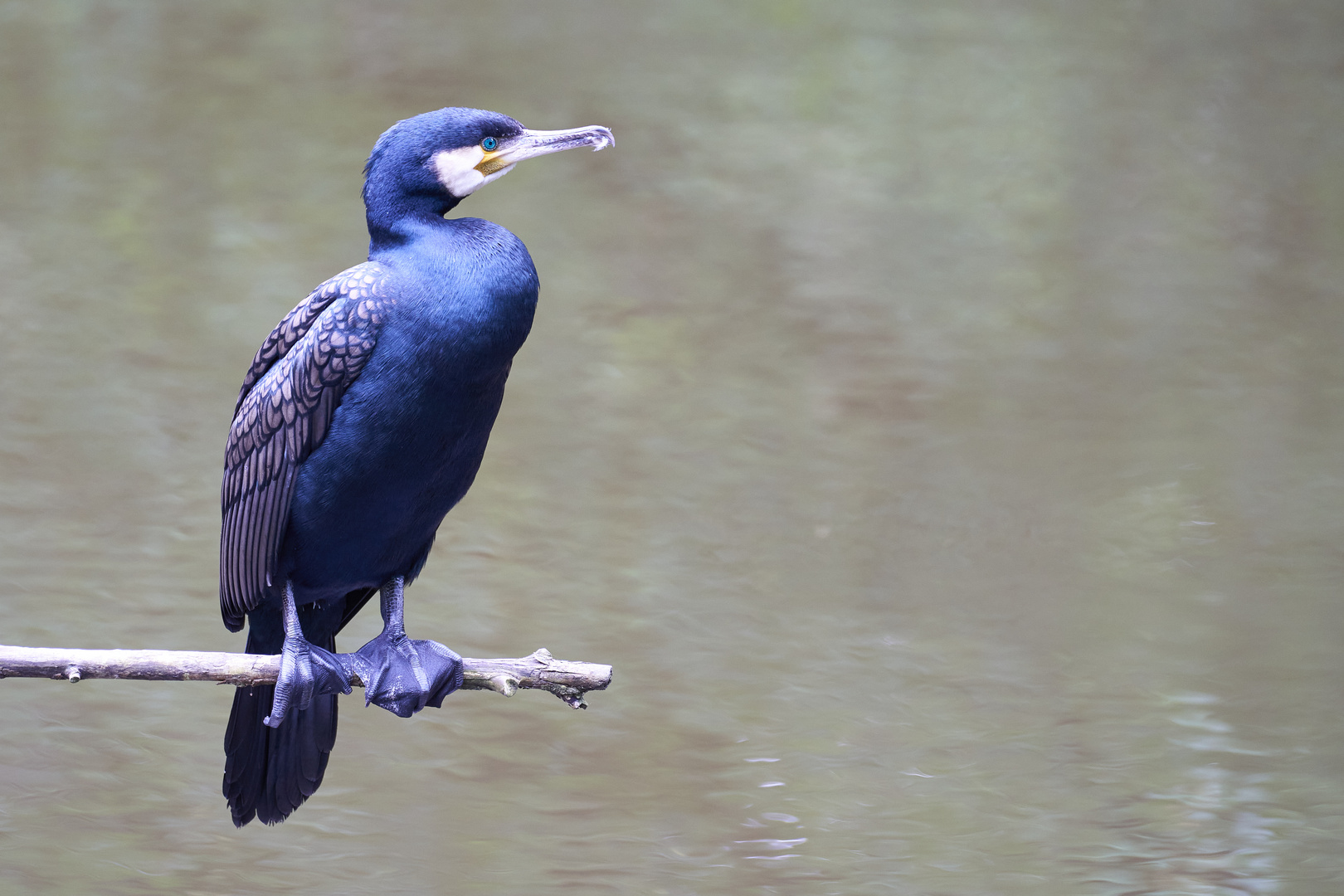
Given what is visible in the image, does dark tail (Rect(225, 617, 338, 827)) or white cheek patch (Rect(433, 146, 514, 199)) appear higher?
white cheek patch (Rect(433, 146, 514, 199))

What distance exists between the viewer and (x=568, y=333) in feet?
19.2

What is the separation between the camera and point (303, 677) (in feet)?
7.32

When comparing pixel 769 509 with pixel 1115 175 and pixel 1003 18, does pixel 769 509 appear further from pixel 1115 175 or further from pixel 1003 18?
pixel 1003 18

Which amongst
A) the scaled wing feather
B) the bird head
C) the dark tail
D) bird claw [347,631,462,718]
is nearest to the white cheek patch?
the bird head

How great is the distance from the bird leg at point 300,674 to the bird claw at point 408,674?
0.04m

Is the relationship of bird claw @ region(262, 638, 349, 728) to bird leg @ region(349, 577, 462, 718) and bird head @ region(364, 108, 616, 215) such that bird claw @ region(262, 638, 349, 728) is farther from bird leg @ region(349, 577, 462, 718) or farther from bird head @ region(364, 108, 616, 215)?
bird head @ region(364, 108, 616, 215)

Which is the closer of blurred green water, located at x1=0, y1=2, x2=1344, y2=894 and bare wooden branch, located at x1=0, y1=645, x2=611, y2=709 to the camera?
bare wooden branch, located at x1=0, y1=645, x2=611, y2=709

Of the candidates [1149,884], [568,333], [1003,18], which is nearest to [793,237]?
[568,333]

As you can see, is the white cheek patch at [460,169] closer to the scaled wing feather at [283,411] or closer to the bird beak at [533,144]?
the bird beak at [533,144]

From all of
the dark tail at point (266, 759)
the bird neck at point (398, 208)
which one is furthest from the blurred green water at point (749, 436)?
the bird neck at point (398, 208)

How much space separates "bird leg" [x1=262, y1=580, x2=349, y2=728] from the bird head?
26.3 inches

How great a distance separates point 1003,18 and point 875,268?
167 centimetres

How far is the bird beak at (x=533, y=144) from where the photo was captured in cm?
213

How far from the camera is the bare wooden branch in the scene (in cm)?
212
